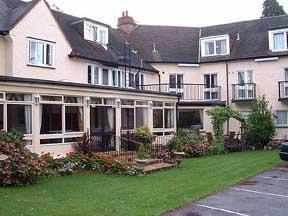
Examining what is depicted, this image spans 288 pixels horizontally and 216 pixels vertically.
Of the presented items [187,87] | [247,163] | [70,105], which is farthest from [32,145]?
[187,87]

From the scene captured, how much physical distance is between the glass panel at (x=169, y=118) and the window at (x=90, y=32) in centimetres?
772

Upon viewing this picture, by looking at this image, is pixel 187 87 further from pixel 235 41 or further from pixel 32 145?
pixel 32 145

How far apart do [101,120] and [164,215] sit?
35.7 feet

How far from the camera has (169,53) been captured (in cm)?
3375

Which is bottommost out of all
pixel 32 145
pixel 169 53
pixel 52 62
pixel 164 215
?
pixel 164 215

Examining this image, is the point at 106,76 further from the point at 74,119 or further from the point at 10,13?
the point at 74,119

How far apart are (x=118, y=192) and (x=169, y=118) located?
13.1m

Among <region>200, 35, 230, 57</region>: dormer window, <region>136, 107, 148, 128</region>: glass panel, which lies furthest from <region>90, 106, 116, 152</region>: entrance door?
<region>200, 35, 230, 57</region>: dormer window

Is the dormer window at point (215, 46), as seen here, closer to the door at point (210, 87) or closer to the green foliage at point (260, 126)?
the door at point (210, 87)

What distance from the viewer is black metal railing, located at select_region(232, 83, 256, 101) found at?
31062mm

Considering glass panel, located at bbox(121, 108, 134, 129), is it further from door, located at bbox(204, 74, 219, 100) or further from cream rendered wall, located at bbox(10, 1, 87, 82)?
door, located at bbox(204, 74, 219, 100)

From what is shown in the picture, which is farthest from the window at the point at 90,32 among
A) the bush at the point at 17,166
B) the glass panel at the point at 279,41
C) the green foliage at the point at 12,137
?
the bush at the point at 17,166

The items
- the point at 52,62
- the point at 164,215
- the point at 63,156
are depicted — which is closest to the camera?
the point at 164,215

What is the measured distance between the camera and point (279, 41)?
30.9 meters
